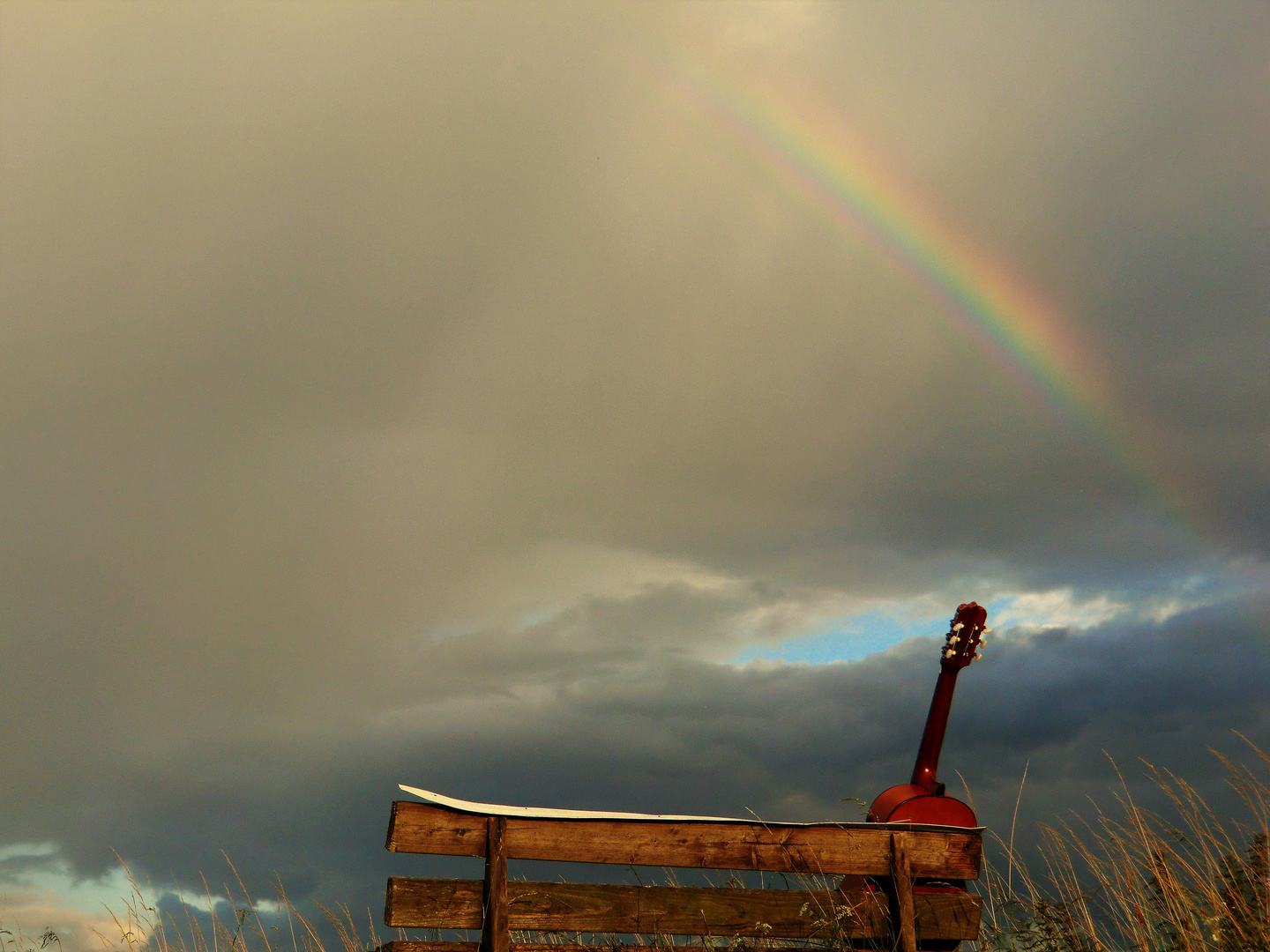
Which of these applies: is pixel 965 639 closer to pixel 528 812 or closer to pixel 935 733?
pixel 935 733

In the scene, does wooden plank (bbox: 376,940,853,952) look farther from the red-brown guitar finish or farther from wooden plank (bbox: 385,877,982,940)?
the red-brown guitar finish

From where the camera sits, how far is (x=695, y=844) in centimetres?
610

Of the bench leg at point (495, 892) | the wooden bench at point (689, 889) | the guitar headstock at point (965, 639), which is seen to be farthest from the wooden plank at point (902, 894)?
the guitar headstock at point (965, 639)

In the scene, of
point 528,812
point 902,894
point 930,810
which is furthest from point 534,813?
point 930,810

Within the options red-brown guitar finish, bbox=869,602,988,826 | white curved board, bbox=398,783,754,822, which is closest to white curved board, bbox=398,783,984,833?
white curved board, bbox=398,783,754,822

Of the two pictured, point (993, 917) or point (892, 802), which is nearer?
point (993, 917)

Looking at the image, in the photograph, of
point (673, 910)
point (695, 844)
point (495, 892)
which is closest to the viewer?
point (495, 892)

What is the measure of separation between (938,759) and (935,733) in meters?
0.31

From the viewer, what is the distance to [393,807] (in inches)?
223

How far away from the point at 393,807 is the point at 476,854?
1.83ft

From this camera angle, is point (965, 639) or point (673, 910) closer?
point (673, 910)

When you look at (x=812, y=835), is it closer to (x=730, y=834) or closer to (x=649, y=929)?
(x=730, y=834)

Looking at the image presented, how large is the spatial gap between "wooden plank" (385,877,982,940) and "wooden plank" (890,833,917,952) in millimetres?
90

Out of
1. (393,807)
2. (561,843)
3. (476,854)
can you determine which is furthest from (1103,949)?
(393,807)
